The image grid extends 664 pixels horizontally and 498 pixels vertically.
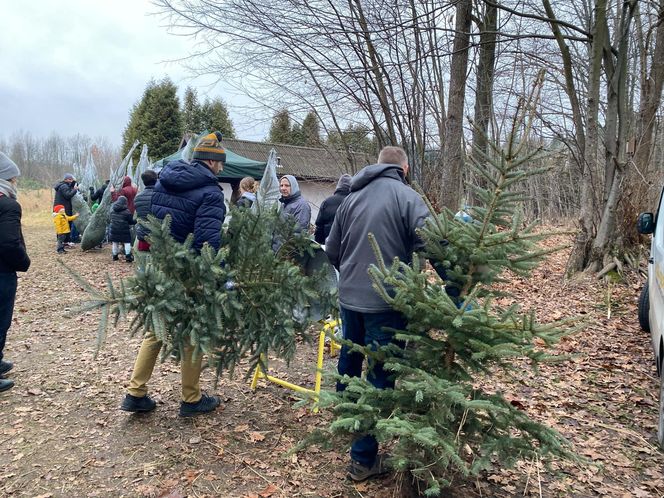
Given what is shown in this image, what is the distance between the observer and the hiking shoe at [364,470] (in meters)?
3.13

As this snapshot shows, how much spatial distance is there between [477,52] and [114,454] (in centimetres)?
967

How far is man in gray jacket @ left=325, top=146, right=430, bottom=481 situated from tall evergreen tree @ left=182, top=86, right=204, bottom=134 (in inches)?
1057

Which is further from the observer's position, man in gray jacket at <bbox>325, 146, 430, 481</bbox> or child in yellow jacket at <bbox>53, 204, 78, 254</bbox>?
child in yellow jacket at <bbox>53, 204, 78, 254</bbox>

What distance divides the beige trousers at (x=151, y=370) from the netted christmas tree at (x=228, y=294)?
0.70 ft

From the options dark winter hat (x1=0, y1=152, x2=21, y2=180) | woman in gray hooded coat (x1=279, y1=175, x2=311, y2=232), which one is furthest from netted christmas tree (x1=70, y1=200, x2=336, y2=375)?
woman in gray hooded coat (x1=279, y1=175, x2=311, y2=232)

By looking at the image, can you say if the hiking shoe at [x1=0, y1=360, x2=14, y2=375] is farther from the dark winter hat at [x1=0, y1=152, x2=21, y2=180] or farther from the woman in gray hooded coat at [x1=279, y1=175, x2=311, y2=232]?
the woman in gray hooded coat at [x1=279, y1=175, x2=311, y2=232]

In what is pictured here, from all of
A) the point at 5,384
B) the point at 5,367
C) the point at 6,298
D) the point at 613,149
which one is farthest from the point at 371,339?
the point at 613,149

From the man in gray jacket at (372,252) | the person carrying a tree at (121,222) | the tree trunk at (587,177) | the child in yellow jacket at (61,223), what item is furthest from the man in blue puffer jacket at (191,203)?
the child in yellow jacket at (61,223)

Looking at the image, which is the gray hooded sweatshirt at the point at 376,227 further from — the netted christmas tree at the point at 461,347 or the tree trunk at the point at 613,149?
the tree trunk at the point at 613,149

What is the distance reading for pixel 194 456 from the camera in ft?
11.5

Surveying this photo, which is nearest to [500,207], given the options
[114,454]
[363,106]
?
[114,454]

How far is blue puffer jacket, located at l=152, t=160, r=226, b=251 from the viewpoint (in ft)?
11.7

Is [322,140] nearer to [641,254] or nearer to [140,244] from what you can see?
[641,254]

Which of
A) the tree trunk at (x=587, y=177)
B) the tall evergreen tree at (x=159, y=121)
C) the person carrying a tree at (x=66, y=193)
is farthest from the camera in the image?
the tall evergreen tree at (x=159, y=121)
